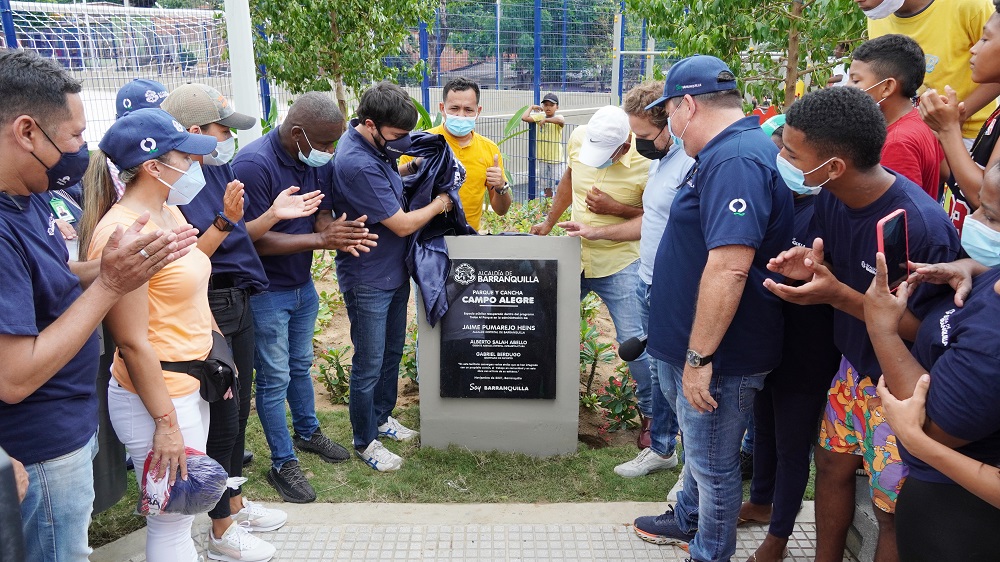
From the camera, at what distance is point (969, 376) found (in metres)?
2.00

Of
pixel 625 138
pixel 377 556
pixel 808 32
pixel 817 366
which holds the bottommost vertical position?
pixel 377 556

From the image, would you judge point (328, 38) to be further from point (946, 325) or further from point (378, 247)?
point (946, 325)

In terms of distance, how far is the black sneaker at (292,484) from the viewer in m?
4.15

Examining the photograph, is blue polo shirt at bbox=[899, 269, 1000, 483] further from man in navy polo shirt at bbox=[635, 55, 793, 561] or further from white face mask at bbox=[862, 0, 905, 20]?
white face mask at bbox=[862, 0, 905, 20]

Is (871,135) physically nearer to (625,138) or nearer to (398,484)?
(625,138)

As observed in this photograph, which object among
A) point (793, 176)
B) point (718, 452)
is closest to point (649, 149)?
point (793, 176)

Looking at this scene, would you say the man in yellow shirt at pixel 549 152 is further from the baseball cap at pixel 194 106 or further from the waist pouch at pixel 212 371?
the waist pouch at pixel 212 371

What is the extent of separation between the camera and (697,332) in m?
2.96

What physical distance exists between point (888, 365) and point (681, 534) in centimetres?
171

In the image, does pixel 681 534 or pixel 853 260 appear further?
pixel 681 534

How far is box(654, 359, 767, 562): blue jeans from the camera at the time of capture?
3.14m

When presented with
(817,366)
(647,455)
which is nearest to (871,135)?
(817,366)

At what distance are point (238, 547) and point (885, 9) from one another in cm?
407

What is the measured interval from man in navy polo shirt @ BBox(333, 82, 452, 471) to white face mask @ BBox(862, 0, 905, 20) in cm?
240
